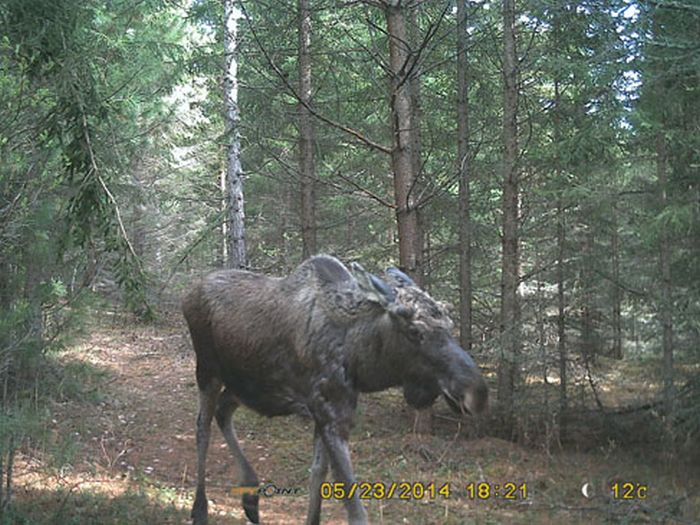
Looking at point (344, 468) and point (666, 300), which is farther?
point (666, 300)

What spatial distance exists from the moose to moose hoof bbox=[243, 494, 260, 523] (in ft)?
0.04

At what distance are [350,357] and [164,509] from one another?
10.3 ft

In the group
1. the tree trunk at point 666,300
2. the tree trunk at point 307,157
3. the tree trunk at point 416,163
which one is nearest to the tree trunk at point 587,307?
the tree trunk at point 666,300

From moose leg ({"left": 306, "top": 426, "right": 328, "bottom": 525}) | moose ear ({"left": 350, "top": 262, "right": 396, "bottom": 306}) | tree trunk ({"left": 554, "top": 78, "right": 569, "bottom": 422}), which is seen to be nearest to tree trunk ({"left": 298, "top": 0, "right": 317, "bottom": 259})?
tree trunk ({"left": 554, "top": 78, "right": 569, "bottom": 422})

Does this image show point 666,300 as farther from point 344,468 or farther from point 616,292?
point 344,468

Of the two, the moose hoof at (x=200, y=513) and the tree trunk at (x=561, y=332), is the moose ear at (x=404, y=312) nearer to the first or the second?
the moose hoof at (x=200, y=513)

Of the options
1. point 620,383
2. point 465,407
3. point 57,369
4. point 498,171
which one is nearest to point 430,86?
point 498,171

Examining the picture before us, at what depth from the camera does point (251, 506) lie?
21.4 feet

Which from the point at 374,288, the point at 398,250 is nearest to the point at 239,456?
the point at 374,288

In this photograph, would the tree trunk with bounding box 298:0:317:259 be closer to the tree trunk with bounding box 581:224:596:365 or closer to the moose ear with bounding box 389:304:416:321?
the tree trunk with bounding box 581:224:596:365

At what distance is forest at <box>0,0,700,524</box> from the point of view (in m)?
5.99

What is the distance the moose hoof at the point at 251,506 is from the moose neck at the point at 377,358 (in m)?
1.97

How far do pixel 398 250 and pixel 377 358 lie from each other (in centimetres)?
747

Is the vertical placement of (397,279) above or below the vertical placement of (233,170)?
below
